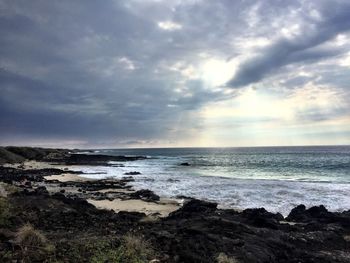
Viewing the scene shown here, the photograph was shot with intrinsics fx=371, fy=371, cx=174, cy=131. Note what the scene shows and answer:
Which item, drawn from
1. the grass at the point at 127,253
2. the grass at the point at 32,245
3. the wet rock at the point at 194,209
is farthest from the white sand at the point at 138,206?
the grass at the point at 32,245

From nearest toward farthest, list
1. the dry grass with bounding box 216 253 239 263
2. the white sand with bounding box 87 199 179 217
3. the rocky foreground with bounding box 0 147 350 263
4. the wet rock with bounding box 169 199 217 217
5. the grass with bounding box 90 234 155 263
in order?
the grass with bounding box 90 234 155 263 → the rocky foreground with bounding box 0 147 350 263 → the dry grass with bounding box 216 253 239 263 → the wet rock with bounding box 169 199 217 217 → the white sand with bounding box 87 199 179 217

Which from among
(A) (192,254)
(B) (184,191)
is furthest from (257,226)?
(B) (184,191)

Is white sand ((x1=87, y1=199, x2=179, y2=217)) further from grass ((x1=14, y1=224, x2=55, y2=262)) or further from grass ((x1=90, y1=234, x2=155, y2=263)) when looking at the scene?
grass ((x1=14, y1=224, x2=55, y2=262))

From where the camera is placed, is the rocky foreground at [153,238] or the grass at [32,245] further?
the rocky foreground at [153,238]

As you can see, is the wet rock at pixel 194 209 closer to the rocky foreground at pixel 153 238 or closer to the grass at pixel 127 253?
the rocky foreground at pixel 153 238

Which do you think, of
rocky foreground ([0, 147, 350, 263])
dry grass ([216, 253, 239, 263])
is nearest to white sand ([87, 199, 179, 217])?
rocky foreground ([0, 147, 350, 263])

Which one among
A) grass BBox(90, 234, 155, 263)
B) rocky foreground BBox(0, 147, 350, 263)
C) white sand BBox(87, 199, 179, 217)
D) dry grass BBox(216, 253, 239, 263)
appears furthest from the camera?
white sand BBox(87, 199, 179, 217)

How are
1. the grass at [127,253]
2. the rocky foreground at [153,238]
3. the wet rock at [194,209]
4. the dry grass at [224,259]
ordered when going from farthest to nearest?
the wet rock at [194,209], the dry grass at [224,259], the rocky foreground at [153,238], the grass at [127,253]

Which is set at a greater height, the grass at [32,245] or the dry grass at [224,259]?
the grass at [32,245]

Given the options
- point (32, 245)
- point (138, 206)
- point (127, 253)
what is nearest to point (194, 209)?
point (138, 206)

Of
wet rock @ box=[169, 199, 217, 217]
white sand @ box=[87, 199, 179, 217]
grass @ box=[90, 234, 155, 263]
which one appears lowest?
white sand @ box=[87, 199, 179, 217]

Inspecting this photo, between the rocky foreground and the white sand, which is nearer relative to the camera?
the rocky foreground

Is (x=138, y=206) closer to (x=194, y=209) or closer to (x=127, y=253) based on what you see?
(x=194, y=209)

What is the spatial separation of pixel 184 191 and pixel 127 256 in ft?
79.9
